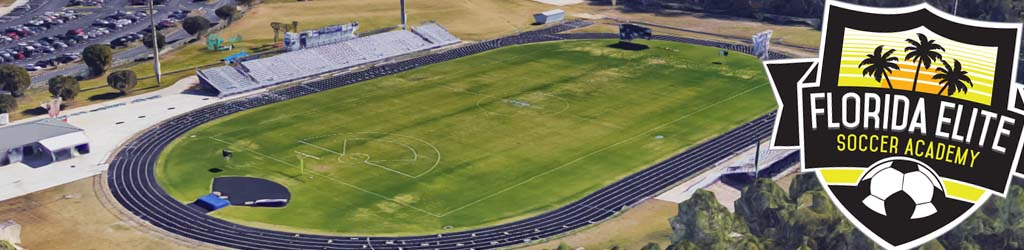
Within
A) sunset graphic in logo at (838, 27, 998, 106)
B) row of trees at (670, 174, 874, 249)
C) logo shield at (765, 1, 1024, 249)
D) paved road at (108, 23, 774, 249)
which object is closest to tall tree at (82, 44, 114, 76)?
paved road at (108, 23, 774, 249)

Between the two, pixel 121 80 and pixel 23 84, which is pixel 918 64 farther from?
pixel 23 84

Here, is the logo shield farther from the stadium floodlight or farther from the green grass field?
the stadium floodlight

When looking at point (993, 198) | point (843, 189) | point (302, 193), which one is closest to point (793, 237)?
point (993, 198)

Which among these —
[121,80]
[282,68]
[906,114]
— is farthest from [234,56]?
[906,114]

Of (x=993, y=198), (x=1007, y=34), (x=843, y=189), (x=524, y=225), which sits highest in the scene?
(x=1007, y=34)

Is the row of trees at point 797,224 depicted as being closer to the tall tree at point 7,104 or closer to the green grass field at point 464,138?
the green grass field at point 464,138

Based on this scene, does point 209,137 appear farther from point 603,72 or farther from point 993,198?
point 993,198
